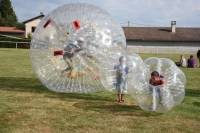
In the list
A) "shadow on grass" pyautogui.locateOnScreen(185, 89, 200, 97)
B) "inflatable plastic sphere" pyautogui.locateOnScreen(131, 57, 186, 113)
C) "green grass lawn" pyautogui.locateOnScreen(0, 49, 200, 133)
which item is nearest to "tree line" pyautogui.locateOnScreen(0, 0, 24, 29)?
"shadow on grass" pyautogui.locateOnScreen(185, 89, 200, 97)

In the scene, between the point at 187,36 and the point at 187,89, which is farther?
the point at 187,36

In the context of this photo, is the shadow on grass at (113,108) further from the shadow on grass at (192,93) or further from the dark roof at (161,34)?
the dark roof at (161,34)

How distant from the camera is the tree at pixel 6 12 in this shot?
99688 mm

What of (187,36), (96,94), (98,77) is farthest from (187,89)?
(187,36)

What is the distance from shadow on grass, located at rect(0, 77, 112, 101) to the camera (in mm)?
12336

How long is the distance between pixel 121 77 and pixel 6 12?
305 feet

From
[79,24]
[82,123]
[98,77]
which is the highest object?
[79,24]

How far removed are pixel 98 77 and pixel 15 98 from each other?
2.47m

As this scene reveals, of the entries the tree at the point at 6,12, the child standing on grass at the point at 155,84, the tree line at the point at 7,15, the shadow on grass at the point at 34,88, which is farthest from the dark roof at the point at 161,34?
the child standing on grass at the point at 155,84

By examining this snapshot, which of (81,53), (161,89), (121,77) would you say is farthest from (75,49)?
(161,89)

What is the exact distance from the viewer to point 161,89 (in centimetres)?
993

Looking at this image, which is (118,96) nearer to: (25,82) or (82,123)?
(82,123)

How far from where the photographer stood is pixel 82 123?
8961 millimetres

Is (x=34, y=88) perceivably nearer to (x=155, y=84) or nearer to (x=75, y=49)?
(x=75, y=49)
